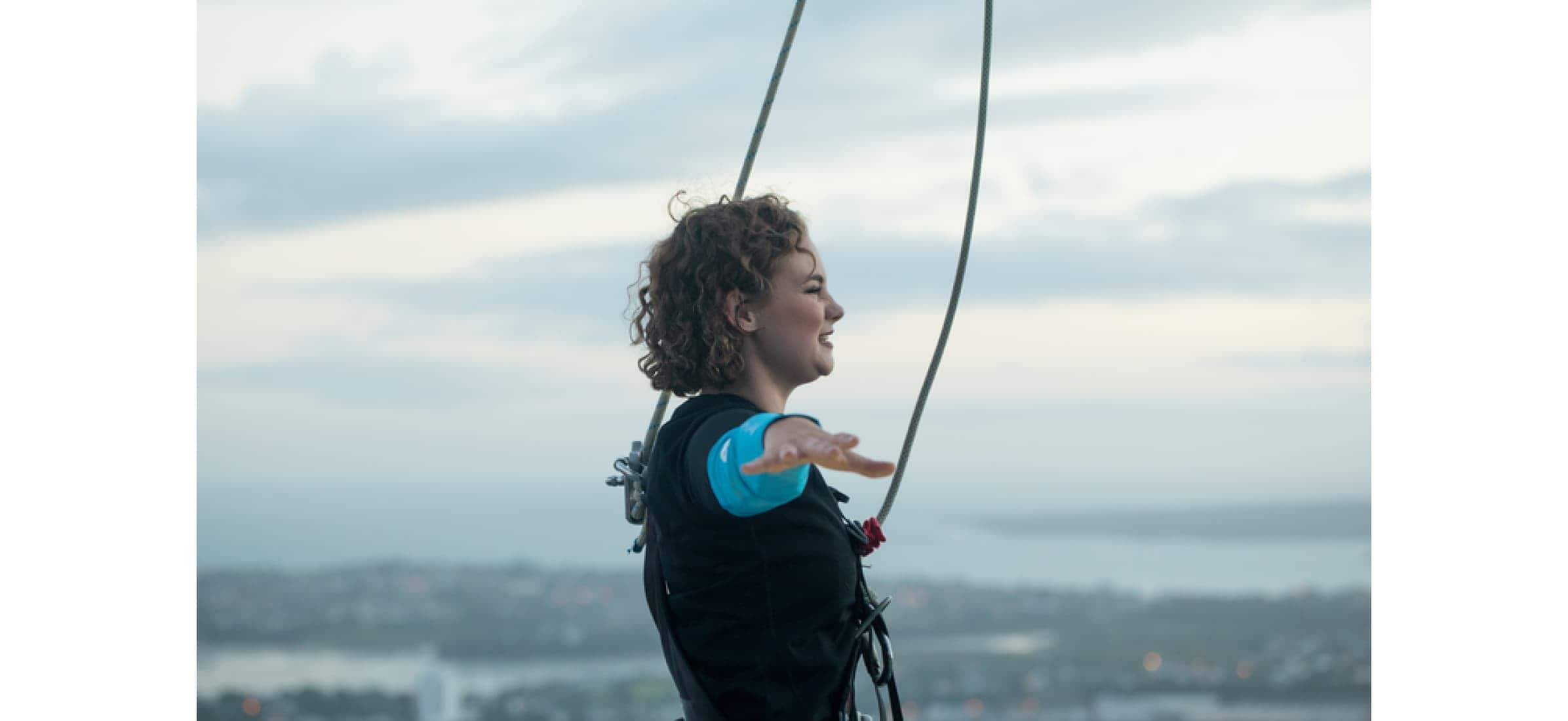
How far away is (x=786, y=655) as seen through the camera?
1521 millimetres

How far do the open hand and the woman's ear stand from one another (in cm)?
39

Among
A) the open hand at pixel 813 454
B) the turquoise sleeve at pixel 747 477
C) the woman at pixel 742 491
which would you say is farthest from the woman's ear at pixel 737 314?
the open hand at pixel 813 454

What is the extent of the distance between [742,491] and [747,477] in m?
0.02

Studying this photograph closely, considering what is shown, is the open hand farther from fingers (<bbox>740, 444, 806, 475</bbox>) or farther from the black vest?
the black vest

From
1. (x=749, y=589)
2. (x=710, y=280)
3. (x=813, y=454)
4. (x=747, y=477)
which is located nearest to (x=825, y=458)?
(x=813, y=454)

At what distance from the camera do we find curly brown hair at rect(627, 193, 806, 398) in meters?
1.63

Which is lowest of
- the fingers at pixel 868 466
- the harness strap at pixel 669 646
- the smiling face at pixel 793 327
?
the harness strap at pixel 669 646

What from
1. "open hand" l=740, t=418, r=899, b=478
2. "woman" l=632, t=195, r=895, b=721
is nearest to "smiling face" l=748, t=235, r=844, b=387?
"woman" l=632, t=195, r=895, b=721

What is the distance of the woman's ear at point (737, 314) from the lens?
1.63m

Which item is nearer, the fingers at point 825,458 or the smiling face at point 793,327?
the fingers at point 825,458

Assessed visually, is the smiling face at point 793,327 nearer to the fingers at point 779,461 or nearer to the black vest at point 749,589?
the black vest at point 749,589

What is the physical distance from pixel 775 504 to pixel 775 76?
78cm

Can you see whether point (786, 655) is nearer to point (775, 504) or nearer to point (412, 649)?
point (775, 504)

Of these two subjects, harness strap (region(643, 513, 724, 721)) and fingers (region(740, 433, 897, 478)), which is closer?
fingers (region(740, 433, 897, 478))
